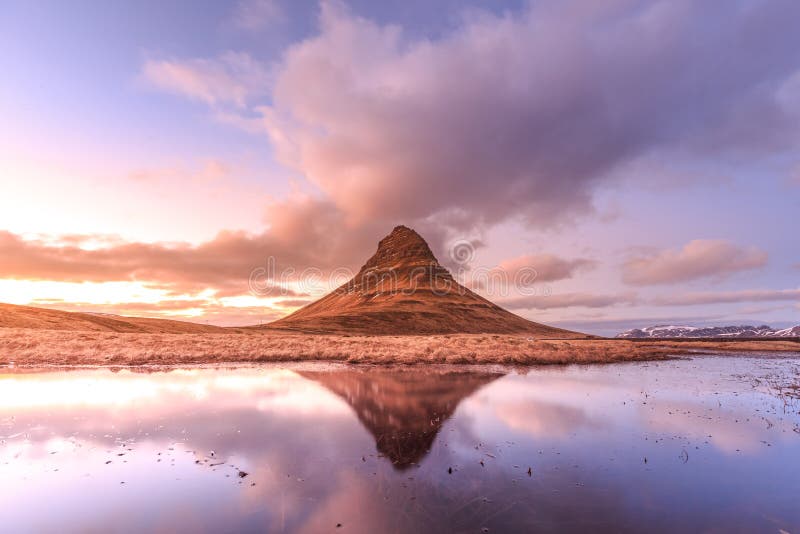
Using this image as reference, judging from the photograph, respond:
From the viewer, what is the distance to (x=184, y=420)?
62.6ft

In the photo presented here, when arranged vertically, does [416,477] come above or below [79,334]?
below

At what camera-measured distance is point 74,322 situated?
79.6 meters

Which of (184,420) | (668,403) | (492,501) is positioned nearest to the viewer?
(492,501)

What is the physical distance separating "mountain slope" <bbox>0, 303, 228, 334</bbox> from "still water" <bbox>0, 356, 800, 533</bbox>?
5926cm

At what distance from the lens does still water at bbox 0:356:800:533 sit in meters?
9.78

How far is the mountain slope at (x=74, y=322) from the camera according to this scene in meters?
73.3

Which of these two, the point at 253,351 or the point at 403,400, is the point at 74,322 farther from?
the point at 403,400

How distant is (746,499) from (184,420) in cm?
2135

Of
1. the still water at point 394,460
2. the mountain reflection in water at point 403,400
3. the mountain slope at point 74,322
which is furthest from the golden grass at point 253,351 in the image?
the mountain slope at point 74,322

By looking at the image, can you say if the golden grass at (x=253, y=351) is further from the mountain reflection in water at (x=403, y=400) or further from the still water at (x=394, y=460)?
the still water at (x=394, y=460)

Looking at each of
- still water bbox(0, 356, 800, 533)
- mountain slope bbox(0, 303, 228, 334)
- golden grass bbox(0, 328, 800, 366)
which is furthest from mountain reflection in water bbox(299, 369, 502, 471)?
mountain slope bbox(0, 303, 228, 334)

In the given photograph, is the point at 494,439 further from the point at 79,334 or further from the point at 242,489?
the point at 79,334

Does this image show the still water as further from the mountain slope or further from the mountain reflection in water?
the mountain slope

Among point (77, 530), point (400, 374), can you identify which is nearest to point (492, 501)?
point (77, 530)
